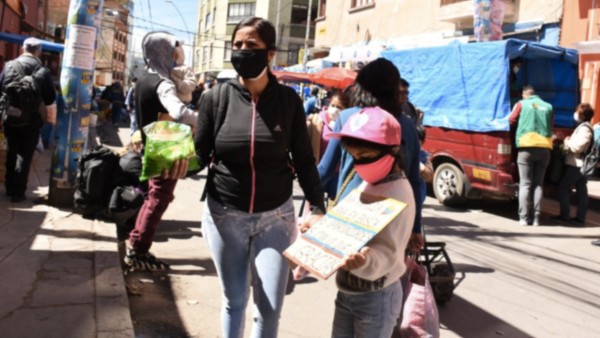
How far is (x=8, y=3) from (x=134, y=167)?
1300cm

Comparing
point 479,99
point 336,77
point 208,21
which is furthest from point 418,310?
point 208,21

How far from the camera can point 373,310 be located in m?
2.51

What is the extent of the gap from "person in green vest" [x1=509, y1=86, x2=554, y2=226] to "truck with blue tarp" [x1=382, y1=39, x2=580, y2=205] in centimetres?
22

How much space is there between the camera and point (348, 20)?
26562 mm

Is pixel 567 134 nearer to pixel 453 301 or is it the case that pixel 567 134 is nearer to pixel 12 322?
pixel 453 301

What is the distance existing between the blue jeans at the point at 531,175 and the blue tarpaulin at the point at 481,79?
24.0 inches

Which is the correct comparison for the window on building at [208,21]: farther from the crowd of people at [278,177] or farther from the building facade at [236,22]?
the crowd of people at [278,177]

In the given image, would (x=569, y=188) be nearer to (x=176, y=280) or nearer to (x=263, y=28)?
(x=176, y=280)

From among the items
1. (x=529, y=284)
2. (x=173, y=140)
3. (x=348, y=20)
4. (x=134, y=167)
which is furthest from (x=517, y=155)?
(x=348, y=20)

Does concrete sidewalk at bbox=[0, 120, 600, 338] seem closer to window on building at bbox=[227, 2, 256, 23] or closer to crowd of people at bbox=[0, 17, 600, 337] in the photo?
crowd of people at bbox=[0, 17, 600, 337]

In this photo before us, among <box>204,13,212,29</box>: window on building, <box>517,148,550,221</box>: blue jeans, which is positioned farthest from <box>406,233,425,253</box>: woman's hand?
<box>204,13,212,29</box>: window on building

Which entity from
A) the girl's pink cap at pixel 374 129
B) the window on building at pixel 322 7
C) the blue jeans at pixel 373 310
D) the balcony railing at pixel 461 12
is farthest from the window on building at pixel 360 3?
the blue jeans at pixel 373 310

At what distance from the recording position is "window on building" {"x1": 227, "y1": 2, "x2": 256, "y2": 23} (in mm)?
54125

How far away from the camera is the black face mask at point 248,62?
288 centimetres
